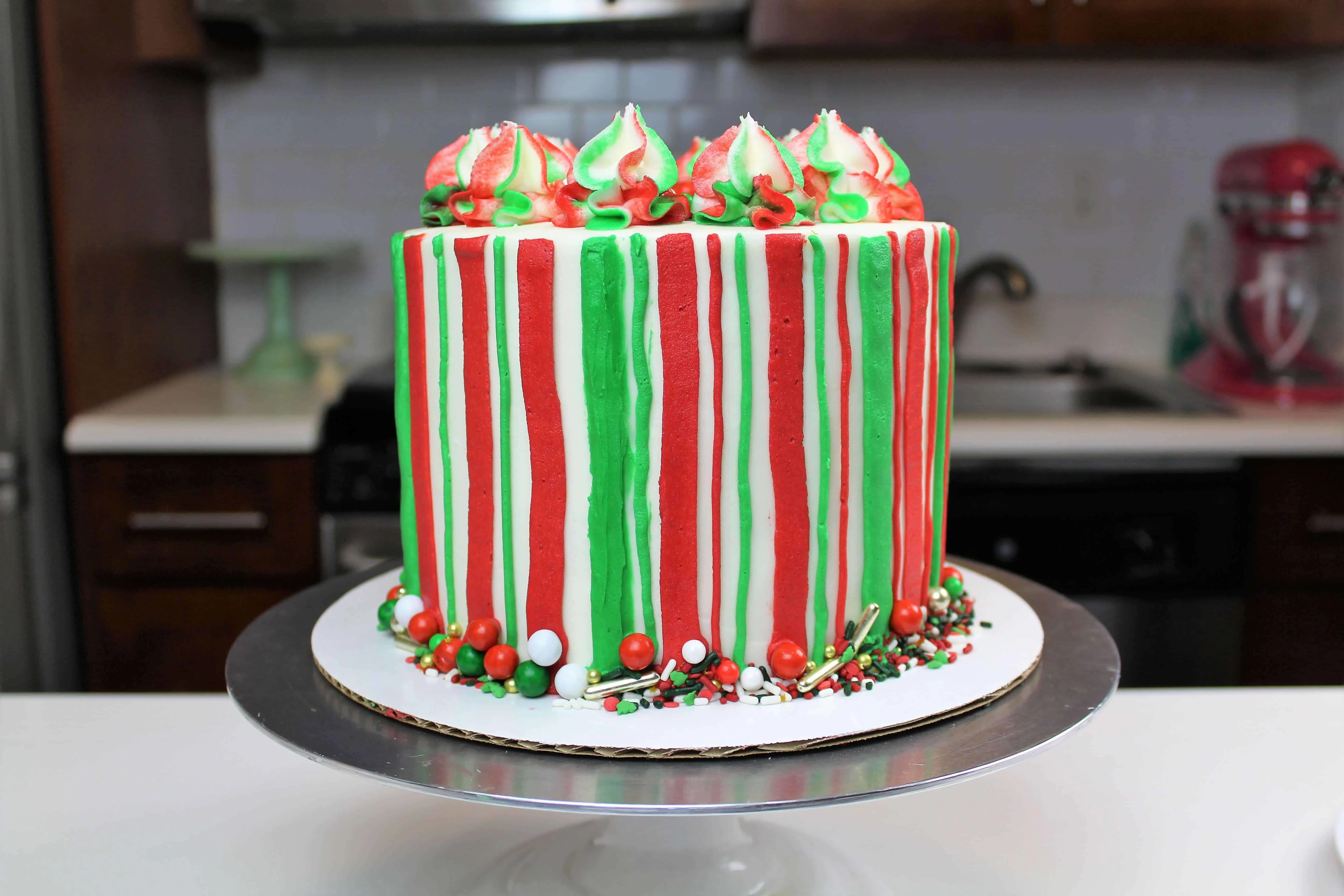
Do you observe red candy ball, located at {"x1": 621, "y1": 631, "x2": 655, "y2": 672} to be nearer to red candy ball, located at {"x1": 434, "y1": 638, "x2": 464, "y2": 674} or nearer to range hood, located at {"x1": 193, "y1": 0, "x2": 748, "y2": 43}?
red candy ball, located at {"x1": 434, "y1": 638, "x2": 464, "y2": 674}

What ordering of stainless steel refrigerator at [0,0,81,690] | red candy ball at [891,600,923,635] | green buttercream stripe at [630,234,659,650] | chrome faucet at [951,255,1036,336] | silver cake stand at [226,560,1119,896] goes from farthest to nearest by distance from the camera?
1. chrome faucet at [951,255,1036,336]
2. stainless steel refrigerator at [0,0,81,690]
3. red candy ball at [891,600,923,635]
4. green buttercream stripe at [630,234,659,650]
5. silver cake stand at [226,560,1119,896]

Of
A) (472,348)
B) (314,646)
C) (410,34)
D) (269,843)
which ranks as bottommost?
(269,843)

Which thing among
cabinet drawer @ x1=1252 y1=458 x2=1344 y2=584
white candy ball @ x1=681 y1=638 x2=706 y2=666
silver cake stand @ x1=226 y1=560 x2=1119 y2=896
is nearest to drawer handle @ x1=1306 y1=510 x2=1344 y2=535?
cabinet drawer @ x1=1252 y1=458 x2=1344 y2=584

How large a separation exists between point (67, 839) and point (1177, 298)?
2498mm

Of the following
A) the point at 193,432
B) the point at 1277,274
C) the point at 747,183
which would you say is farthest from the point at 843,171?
the point at 1277,274

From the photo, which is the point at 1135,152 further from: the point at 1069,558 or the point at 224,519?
the point at 224,519

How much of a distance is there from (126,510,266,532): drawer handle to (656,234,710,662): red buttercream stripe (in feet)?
4.64

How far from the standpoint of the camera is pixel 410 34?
255 cm

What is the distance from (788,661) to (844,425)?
16 centimetres

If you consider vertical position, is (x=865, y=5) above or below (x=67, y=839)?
above

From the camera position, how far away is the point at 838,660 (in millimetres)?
852

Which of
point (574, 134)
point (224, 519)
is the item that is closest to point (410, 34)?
point (574, 134)

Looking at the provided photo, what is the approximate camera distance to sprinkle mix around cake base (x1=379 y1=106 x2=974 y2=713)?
0.81 metres

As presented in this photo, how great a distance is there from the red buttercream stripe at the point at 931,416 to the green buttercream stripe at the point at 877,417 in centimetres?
6
